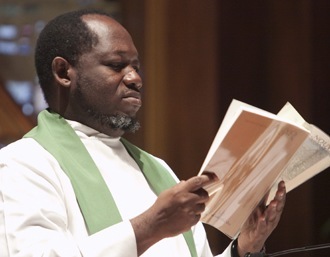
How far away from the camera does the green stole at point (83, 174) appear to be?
2695mm

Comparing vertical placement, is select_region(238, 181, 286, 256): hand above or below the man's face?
below

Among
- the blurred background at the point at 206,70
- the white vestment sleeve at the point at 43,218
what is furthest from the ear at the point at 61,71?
the blurred background at the point at 206,70

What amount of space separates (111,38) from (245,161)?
2.57 ft

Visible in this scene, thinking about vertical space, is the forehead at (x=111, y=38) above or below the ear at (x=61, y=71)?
above

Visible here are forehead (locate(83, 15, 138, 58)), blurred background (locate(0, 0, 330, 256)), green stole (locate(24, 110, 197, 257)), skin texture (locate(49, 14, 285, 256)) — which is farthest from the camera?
blurred background (locate(0, 0, 330, 256))

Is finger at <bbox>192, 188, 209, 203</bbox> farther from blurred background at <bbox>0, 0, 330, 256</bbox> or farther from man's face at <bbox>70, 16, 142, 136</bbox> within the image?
blurred background at <bbox>0, 0, 330, 256</bbox>

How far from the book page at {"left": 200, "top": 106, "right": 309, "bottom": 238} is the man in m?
0.08

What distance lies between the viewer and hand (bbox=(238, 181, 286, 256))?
2746mm

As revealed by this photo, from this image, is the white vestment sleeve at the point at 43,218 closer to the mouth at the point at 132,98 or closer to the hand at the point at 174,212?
the hand at the point at 174,212

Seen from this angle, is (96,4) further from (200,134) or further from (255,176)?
(255,176)

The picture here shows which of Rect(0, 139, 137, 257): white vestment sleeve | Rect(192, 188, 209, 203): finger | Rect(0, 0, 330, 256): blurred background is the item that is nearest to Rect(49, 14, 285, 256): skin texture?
Rect(0, 139, 137, 257): white vestment sleeve

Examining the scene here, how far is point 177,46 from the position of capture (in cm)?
476

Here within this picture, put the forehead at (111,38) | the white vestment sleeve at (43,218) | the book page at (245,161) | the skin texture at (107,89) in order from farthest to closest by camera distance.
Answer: the forehead at (111,38), the skin texture at (107,89), the white vestment sleeve at (43,218), the book page at (245,161)

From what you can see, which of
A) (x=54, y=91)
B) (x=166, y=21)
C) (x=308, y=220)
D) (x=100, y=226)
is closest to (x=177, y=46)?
(x=166, y=21)
